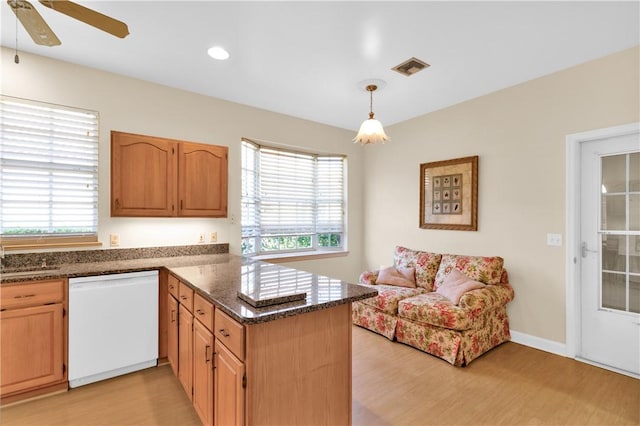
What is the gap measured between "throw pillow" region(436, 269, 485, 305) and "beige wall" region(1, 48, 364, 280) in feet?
6.08

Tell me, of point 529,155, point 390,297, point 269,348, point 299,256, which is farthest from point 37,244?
point 529,155

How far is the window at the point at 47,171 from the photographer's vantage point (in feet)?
8.70

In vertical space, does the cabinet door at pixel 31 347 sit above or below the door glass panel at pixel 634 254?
below

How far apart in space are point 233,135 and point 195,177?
77 cm

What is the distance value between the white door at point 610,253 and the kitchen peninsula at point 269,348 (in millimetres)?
2569

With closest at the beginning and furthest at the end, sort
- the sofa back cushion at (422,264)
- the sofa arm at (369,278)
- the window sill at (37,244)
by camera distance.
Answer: the window sill at (37,244) < the sofa back cushion at (422,264) < the sofa arm at (369,278)

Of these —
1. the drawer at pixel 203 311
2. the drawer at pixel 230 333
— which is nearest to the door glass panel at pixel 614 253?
the drawer at pixel 230 333

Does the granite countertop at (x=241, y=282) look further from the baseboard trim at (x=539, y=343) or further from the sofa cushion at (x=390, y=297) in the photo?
the baseboard trim at (x=539, y=343)

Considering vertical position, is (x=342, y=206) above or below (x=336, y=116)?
below

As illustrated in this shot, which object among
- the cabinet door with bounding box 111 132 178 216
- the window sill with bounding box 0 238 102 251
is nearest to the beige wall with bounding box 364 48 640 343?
the cabinet door with bounding box 111 132 178 216

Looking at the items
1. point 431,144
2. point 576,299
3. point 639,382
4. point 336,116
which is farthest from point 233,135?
point 639,382

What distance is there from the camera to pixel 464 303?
2.95 m

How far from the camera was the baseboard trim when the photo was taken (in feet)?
10.0

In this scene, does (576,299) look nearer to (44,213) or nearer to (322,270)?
(322,270)
